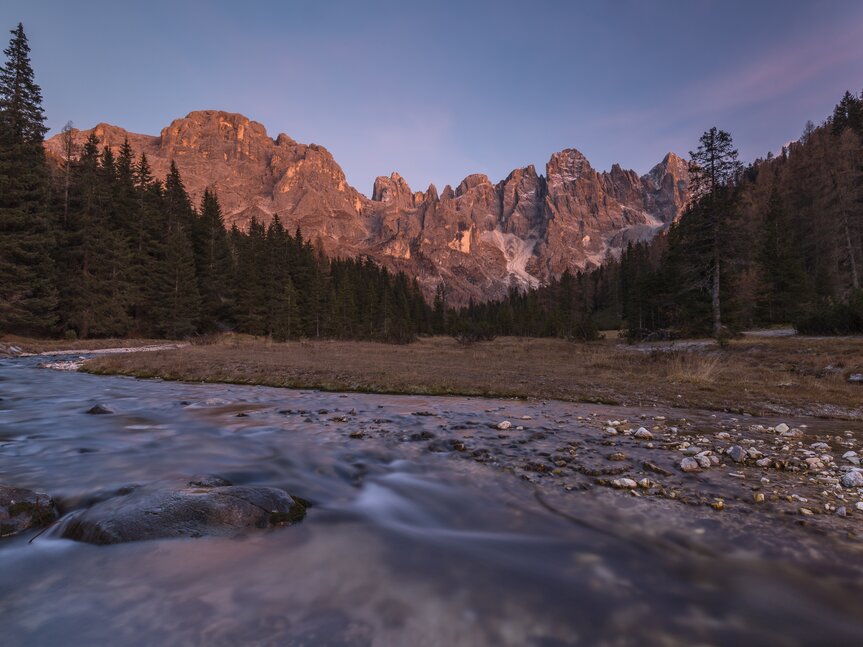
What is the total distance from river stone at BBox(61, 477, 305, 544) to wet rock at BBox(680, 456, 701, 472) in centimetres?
493

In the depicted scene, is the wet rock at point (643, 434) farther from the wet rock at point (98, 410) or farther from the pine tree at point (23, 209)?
the pine tree at point (23, 209)

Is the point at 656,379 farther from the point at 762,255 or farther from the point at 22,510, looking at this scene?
the point at 762,255

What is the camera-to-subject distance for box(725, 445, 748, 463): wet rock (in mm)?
Answer: 5686

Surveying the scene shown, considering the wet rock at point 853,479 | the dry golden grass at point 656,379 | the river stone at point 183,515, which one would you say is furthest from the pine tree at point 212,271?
the wet rock at point 853,479

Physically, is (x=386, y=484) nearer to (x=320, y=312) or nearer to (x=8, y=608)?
Answer: (x=8, y=608)

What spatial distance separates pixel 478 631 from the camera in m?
2.43

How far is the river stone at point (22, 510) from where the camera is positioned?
3.72 metres

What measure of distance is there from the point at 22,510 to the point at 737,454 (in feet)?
28.6

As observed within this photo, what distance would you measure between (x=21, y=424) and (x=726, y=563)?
12.2 m

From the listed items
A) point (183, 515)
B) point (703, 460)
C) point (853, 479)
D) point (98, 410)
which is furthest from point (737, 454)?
point (98, 410)

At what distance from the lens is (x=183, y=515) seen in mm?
3826

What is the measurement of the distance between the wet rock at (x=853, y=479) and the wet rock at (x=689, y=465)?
1453mm

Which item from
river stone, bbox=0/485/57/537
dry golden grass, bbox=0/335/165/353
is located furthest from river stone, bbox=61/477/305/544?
dry golden grass, bbox=0/335/165/353

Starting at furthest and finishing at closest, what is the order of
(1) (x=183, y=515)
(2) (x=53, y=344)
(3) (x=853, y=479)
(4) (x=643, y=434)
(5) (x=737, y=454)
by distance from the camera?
(2) (x=53, y=344) < (4) (x=643, y=434) < (5) (x=737, y=454) < (3) (x=853, y=479) < (1) (x=183, y=515)
